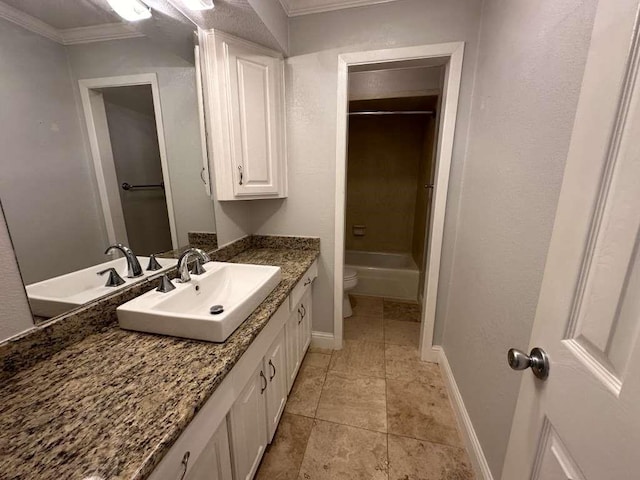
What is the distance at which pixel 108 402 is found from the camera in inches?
24.7

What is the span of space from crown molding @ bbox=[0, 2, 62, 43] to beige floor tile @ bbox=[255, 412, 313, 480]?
1849mm

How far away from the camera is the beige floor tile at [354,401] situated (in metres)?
1.49

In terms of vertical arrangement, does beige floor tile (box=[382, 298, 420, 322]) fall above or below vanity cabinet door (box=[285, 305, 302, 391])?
below

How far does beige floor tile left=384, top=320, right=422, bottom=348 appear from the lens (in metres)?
2.20

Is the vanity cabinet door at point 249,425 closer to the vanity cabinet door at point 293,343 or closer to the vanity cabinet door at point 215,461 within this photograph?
the vanity cabinet door at point 215,461

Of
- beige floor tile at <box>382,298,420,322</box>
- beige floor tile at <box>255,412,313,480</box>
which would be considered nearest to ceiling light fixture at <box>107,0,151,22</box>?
beige floor tile at <box>255,412,313,480</box>

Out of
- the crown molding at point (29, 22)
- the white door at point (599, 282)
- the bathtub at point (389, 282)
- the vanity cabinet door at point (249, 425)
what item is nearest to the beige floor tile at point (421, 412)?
the vanity cabinet door at point (249, 425)

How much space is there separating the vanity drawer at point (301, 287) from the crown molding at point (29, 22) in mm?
1297

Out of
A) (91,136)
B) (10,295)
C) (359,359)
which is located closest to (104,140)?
(91,136)

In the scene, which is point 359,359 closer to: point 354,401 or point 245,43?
point 354,401

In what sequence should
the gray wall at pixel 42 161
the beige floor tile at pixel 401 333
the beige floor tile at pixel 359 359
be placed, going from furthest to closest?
the beige floor tile at pixel 401 333 → the beige floor tile at pixel 359 359 → the gray wall at pixel 42 161

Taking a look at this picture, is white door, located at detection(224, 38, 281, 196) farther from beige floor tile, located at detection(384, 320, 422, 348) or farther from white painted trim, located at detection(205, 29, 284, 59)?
beige floor tile, located at detection(384, 320, 422, 348)

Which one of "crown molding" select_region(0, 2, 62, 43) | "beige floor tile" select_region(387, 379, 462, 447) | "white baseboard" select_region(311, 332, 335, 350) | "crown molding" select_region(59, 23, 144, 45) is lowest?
"beige floor tile" select_region(387, 379, 462, 447)

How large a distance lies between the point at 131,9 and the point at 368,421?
225cm
